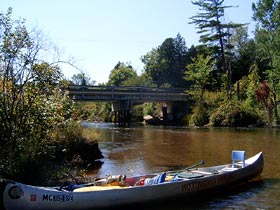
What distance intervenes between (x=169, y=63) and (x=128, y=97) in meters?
33.0

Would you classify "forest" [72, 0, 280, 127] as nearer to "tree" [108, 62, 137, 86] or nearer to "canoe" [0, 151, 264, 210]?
"tree" [108, 62, 137, 86]

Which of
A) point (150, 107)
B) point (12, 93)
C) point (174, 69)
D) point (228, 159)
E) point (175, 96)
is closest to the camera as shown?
point (12, 93)

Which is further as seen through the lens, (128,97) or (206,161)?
(128,97)

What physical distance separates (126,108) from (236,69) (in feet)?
61.7

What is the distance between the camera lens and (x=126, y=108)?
5331 centimetres

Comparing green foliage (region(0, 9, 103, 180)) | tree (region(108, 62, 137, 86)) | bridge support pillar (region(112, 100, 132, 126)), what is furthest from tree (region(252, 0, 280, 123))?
tree (region(108, 62, 137, 86))

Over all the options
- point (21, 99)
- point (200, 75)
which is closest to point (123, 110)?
point (200, 75)

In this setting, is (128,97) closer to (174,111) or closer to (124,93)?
(124,93)

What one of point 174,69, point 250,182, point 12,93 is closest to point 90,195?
point 12,93

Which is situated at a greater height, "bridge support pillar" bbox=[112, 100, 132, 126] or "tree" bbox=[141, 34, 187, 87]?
"tree" bbox=[141, 34, 187, 87]

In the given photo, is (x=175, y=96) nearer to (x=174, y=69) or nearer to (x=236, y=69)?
(x=236, y=69)

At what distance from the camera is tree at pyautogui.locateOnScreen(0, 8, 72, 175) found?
10875 mm

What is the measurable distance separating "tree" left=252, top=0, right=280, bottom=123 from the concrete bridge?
14.8 m

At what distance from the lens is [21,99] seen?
11273 mm
